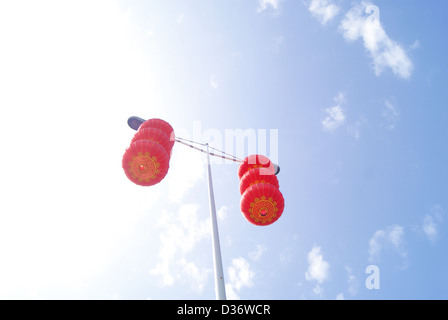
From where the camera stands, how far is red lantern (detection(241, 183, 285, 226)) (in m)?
7.03

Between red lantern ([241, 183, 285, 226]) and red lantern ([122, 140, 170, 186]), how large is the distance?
242cm

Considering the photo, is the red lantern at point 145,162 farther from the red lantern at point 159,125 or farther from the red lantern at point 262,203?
the red lantern at point 262,203

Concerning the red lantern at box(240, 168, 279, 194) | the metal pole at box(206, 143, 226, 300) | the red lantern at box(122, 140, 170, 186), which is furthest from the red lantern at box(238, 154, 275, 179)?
the red lantern at box(122, 140, 170, 186)

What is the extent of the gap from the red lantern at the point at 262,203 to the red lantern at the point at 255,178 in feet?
1.06

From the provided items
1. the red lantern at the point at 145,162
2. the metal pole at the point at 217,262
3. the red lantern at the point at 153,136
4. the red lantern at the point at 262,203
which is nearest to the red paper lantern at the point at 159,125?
the red lantern at the point at 153,136

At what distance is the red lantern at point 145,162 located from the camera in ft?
23.7

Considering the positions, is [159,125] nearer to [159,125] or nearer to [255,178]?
[159,125]

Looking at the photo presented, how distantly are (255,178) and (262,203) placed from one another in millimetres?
773

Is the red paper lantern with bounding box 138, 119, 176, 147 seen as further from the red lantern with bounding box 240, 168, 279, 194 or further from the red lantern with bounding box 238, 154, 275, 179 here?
the red lantern with bounding box 240, 168, 279, 194
